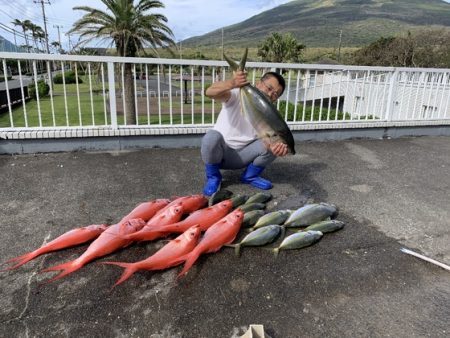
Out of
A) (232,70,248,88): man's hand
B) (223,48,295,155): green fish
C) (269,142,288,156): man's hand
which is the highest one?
(232,70,248,88): man's hand

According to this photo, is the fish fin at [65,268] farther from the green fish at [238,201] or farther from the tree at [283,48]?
the tree at [283,48]

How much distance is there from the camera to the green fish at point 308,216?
281 cm

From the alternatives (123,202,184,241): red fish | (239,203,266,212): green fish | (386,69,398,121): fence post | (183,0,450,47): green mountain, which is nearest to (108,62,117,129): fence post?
(123,202,184,241): red fish

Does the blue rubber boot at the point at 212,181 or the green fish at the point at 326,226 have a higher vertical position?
the blue rubber boot at the point at 212,181

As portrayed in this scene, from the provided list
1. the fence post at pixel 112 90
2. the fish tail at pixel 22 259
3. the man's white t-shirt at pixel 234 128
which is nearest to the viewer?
the fish tail at pixel 22 259

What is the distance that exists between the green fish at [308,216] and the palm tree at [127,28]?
8527mm

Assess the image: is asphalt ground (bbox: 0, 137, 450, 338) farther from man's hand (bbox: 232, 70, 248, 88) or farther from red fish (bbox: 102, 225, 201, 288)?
man's hand (bbox: 232, 70, 248, 88)

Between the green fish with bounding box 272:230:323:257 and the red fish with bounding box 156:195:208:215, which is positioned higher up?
the red fish with bounding box 156:195:208:215

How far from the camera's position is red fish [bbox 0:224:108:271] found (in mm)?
2305

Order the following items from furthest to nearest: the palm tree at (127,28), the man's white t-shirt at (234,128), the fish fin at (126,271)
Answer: the palm tree at (127,28)
the man's white t-shirt at (234,128)
the fish fin at (126,271)

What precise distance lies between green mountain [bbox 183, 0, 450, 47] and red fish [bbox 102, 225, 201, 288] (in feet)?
329

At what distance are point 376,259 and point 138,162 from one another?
3.29 meters

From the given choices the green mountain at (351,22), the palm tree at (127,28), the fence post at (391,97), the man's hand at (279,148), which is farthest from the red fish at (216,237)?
the green mountain at (351,22)

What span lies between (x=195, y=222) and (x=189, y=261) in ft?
1.55
